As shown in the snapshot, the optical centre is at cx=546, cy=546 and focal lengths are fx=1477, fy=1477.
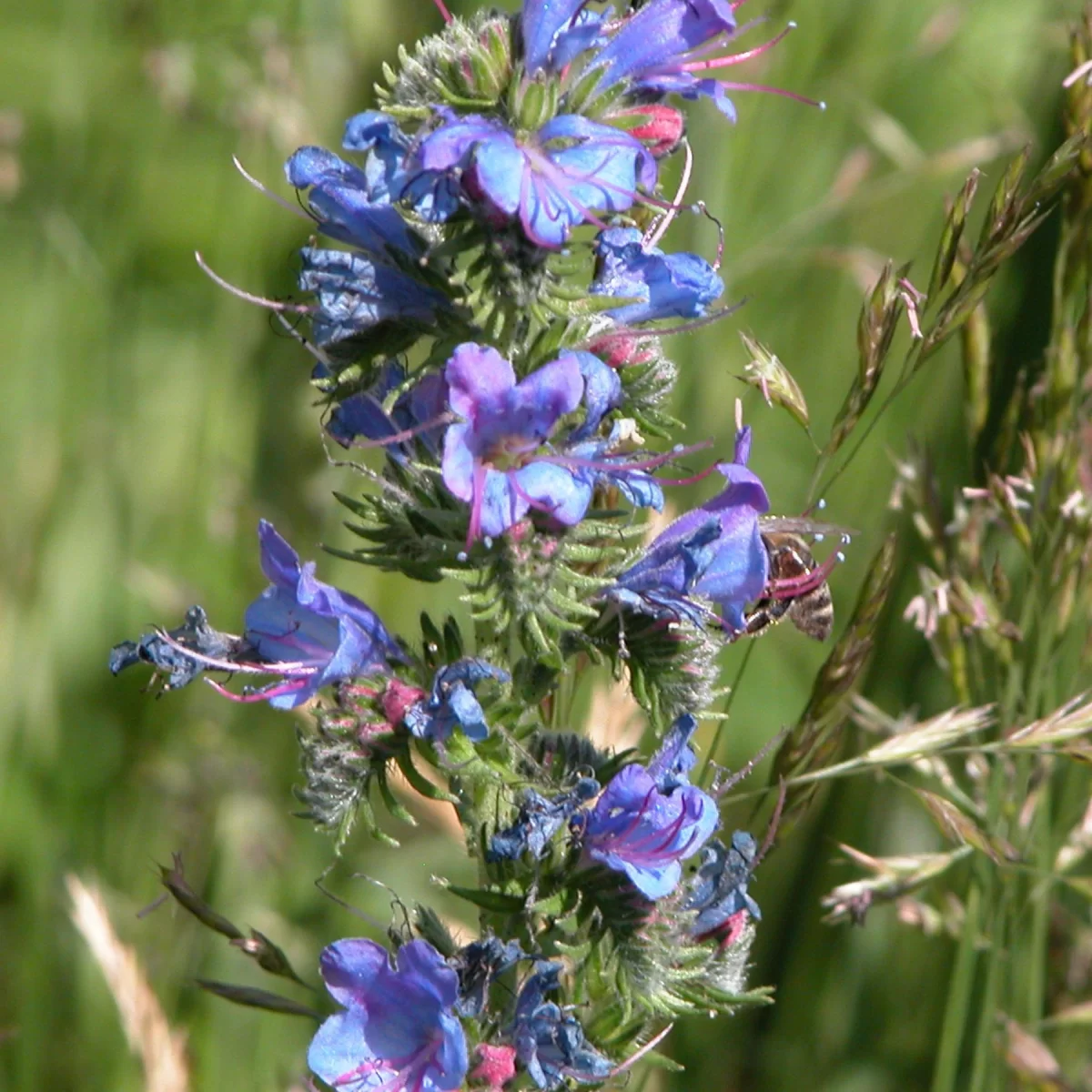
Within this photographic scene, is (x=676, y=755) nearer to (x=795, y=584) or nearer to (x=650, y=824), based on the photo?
(x=650, y=824)

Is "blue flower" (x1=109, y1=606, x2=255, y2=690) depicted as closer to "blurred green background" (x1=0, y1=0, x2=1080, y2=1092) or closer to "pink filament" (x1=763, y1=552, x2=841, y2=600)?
"pink filament" (x1=763, y1=552, x2=841, y2=600)

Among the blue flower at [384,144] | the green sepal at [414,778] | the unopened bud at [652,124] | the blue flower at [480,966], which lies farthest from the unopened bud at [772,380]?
the blue flower at [480,966]

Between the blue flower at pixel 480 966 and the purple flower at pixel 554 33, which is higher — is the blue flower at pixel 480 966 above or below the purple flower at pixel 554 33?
below

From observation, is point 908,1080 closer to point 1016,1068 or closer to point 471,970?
point 1016,1068

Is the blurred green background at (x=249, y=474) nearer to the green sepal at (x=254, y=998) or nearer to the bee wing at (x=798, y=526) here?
the green sepal at (x=254, y=998)

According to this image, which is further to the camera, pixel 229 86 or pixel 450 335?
pixel 229 86

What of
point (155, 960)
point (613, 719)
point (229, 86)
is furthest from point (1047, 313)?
point (155, 960)

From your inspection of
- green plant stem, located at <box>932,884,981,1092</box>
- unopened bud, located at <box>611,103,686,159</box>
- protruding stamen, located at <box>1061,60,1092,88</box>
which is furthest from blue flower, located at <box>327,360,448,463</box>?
green plant stem, located at <box>932,884,981,1092</box>
